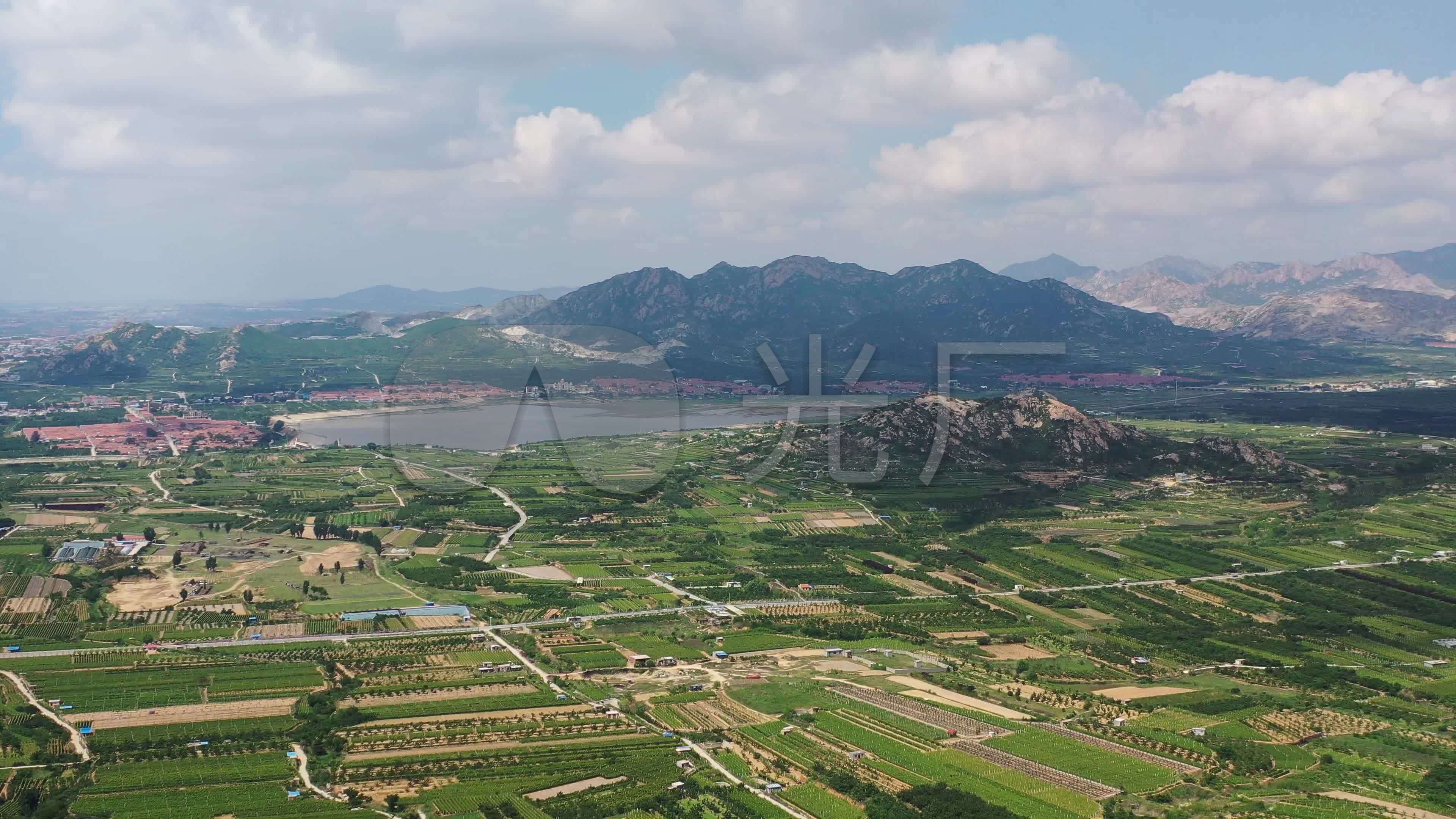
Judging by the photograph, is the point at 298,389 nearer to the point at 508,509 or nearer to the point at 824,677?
the point at 508,509

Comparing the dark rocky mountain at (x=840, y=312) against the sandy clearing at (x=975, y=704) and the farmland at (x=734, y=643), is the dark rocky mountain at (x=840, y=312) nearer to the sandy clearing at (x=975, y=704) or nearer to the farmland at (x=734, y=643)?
the farmland at (x=734, y=643)

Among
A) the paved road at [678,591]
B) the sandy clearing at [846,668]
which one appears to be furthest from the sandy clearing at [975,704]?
the paved road at [678,591]

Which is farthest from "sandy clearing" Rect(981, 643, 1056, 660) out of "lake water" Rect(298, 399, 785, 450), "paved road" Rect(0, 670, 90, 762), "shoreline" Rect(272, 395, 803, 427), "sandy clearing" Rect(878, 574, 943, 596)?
"shoreline" Rect(272, 395, 803, 427)

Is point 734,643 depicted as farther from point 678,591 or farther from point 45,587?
point 45,587

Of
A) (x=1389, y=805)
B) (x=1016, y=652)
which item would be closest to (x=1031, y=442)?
(x=1016, y=652)

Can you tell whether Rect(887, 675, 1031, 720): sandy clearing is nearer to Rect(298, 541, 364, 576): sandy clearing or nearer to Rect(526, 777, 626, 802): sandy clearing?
Rect(526, 777, 626, 802): sandy clearing
